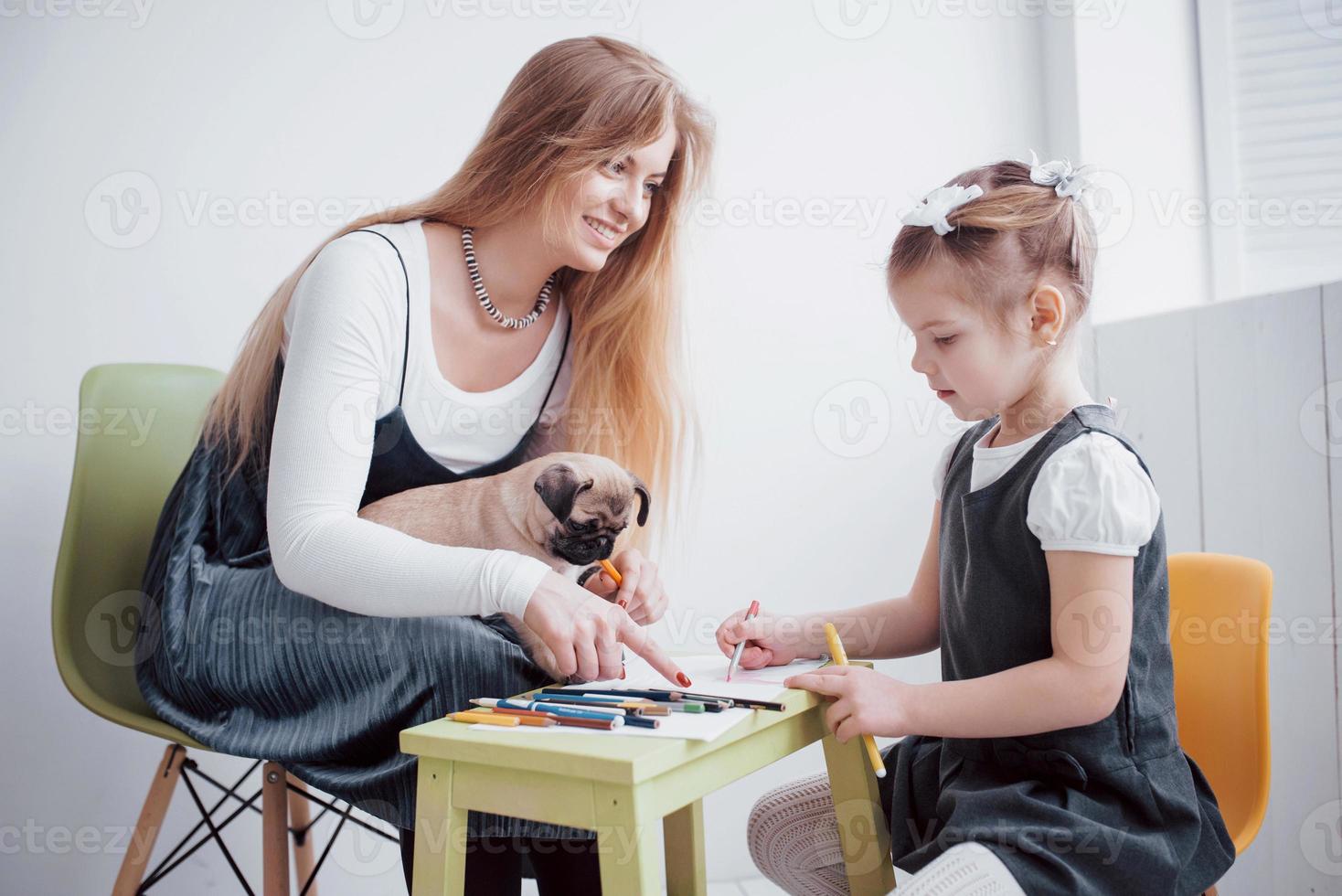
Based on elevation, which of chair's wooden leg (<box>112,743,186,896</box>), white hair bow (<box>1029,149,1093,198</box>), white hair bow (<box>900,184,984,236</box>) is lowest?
chair's wooden leg (<box>112,743,186,896</box>)

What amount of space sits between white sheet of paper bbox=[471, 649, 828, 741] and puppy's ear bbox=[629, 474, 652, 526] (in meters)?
0.17

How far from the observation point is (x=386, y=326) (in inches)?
41.0

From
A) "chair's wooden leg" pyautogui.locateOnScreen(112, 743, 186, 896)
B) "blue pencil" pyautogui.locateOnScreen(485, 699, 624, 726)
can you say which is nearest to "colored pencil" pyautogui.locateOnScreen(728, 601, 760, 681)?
"blue pencil" pyautogui.locateOnScreen(485, 699, 624, 726)

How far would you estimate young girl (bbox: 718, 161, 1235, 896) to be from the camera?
780 millimetres

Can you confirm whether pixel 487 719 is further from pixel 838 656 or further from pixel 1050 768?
pixel 1050 768

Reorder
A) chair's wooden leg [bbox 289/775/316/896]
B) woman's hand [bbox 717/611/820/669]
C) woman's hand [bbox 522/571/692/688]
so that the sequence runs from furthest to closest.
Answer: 1. chair's wooden leg [bbox 289/775/316/896]
2. woman's hand [bbox 717/611/820/669]
3. woman's hand [bbox 522/571/692/688]

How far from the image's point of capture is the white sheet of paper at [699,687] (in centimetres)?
70

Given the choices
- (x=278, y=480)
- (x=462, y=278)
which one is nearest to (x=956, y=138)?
(x=462, y=278)

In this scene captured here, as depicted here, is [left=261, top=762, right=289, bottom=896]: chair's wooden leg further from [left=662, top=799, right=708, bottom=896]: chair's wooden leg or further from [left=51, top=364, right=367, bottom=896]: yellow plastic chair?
[left=662, top=799, right=708, bottom=896]: chair's wooden leg

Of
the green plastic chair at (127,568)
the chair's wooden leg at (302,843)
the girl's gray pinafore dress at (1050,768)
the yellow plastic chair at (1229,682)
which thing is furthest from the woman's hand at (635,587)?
the chair's wooden leg at (302,843)

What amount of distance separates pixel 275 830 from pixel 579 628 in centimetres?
55

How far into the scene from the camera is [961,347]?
89cm

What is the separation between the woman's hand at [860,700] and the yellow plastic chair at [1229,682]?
0.35 meters

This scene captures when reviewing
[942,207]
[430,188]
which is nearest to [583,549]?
[942,207]
